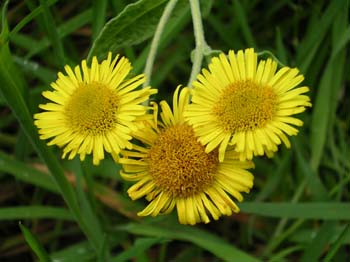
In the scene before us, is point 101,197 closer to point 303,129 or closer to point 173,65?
point 173,65

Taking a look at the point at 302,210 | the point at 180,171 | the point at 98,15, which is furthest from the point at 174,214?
the point at 98,15

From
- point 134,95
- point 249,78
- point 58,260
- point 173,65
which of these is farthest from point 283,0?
point 58,260

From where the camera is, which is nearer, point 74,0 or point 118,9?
point 118,9

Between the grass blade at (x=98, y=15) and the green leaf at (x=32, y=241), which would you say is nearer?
the green leaf at (x=32, y=241)

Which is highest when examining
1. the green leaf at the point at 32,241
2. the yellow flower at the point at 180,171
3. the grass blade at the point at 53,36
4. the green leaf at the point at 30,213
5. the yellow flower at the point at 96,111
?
the grass blade at the point at 53,36

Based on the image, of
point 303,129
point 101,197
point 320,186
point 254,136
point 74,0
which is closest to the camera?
point 254,136

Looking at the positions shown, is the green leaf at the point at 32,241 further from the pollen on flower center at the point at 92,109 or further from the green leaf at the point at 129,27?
the green leaf at the point at 129,27

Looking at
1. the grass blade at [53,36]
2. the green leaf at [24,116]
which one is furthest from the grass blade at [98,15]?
the green leaf at [24,116]
